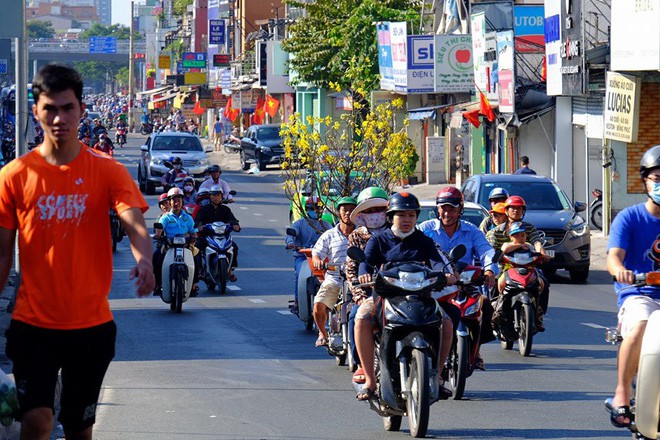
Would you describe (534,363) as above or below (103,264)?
below

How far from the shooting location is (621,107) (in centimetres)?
2841

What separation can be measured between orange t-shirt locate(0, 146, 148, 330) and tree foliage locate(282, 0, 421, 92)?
138 feet

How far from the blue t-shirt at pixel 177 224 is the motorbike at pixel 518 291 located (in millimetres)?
6228

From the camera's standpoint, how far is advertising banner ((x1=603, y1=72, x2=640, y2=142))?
2788cm

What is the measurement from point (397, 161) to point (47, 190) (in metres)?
17.5

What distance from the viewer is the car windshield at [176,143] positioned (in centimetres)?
4425

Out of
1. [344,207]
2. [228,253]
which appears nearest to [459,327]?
[344,207]

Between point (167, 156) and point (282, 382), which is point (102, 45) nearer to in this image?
point (167, 156)

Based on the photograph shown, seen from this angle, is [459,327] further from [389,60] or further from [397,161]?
[389,60]

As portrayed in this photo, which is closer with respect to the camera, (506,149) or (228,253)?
(228,253)

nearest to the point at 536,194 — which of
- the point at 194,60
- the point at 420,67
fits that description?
the point at 420,67

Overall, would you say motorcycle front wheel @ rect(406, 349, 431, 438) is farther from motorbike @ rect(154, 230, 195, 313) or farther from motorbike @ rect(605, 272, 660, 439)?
motorbike @ rect(154, 230, 195, 313)

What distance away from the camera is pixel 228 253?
20547 millimetres

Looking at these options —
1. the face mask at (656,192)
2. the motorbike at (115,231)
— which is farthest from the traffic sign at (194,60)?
the face mask at (656,192)
